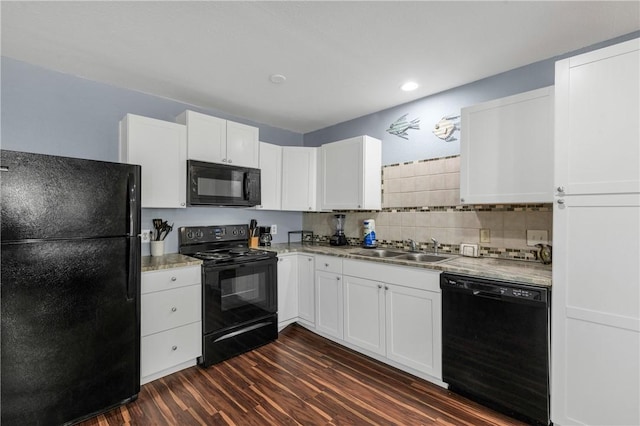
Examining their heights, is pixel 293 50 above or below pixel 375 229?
above

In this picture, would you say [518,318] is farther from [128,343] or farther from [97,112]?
[97,112]

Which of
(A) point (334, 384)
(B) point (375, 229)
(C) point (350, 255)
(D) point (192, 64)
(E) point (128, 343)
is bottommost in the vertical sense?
(A) point (334, 384)

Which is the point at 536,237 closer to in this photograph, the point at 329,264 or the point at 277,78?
the point at 329,264

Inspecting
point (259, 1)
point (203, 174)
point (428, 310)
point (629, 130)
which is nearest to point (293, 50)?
point (259, 1)

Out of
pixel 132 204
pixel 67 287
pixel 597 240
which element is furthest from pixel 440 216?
pixel 67 287

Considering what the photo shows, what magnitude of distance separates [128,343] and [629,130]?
3103 millimetres

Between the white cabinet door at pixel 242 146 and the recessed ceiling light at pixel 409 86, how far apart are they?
157cm

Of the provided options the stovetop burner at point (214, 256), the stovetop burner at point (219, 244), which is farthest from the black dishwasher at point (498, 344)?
the stovetop burner at point (214, 256)

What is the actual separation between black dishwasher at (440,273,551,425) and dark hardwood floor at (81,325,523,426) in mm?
131

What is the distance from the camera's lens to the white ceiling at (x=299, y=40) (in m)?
1.63

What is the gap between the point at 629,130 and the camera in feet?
4.78

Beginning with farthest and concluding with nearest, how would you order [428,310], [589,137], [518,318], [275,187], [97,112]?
[275,187]
[97,112]
[428,310]
[518,318]
[589,137]

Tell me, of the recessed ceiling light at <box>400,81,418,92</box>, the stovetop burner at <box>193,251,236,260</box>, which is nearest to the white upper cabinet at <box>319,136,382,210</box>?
the recessed ceiling light at <box>400,81,418,92</box>

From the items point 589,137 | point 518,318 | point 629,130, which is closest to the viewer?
point 629,130
